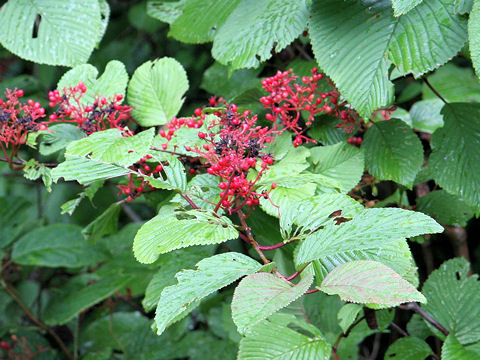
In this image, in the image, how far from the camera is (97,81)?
1.39 meters

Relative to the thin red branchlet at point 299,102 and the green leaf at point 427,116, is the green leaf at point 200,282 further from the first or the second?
the green leaf at point 427,116

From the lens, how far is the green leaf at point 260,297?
775 mm

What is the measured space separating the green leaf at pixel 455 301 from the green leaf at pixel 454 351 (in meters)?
0.07

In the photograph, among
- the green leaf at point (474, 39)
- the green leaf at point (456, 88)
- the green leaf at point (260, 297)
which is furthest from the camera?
the green leaf at point (456, 88)

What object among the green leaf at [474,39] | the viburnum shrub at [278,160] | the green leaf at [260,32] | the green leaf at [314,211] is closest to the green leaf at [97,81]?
the viburnum shrub at [278,160]

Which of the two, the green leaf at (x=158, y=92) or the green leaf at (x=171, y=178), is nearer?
the green leaf at (x=171, y=178)

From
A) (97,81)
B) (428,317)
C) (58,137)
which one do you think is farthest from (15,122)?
(428,317)

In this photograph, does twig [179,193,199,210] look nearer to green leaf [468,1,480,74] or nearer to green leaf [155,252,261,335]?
green leaf [155,252,261,335]

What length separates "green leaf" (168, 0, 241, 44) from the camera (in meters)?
1.53

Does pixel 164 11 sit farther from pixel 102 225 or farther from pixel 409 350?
pixel 409 350

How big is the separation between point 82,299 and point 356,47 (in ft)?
4.64

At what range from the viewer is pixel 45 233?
2219mm

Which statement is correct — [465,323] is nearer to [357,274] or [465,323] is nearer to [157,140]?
[357,274]

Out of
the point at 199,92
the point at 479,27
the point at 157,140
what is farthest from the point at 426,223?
the point at 199,92
